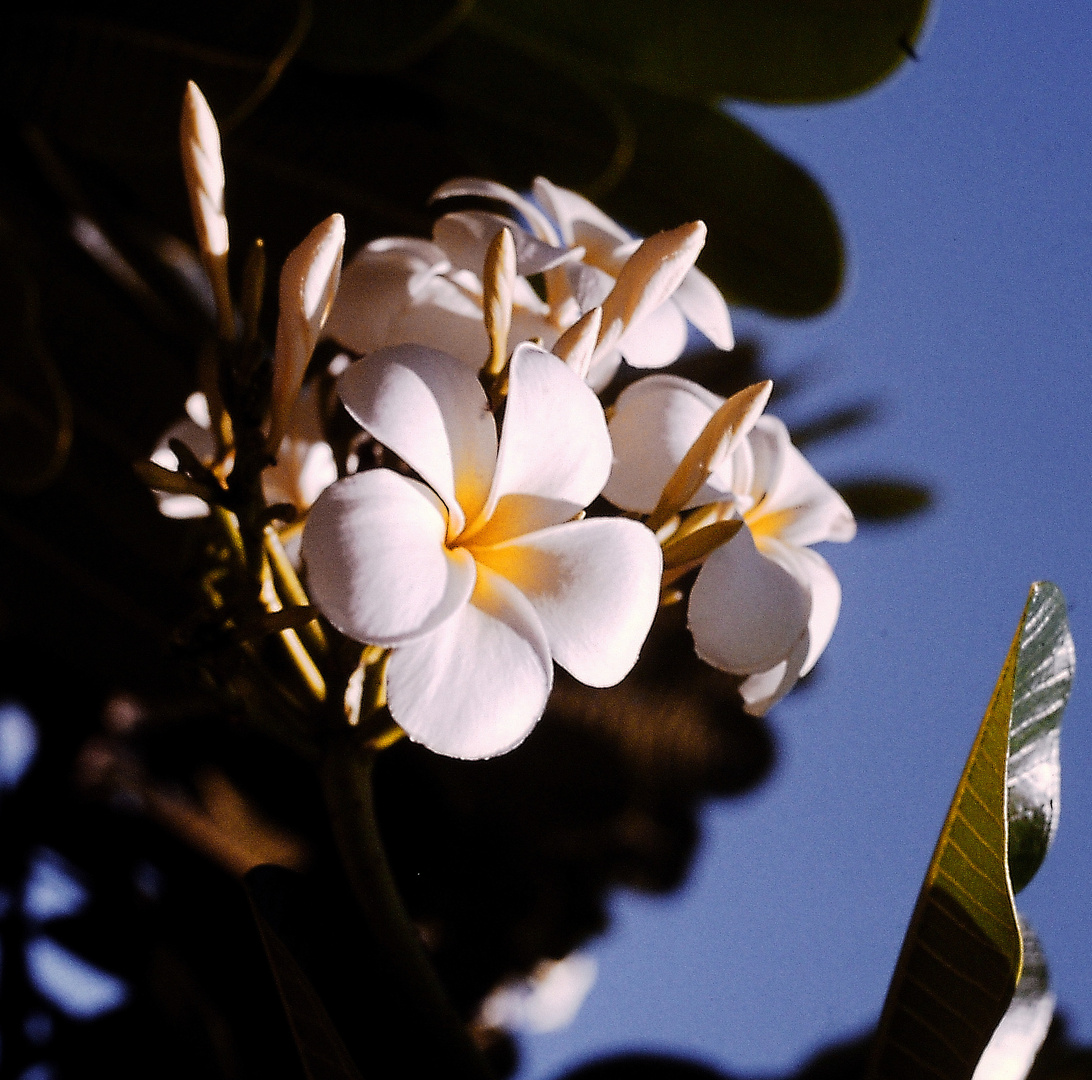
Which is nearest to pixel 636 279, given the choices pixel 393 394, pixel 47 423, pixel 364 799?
pixel 393 394

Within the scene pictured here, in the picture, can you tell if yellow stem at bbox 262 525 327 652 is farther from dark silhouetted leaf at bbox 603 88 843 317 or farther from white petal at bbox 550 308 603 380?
dark silhouetted leaf at bbox 603 88 843 317

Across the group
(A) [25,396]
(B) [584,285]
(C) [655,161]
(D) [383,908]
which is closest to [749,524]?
(B) [584,285]

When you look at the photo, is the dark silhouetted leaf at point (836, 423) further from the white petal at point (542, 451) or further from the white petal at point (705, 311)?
the white petal at point (542, 451)

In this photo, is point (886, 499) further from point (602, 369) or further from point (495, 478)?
A: point (495, 478)

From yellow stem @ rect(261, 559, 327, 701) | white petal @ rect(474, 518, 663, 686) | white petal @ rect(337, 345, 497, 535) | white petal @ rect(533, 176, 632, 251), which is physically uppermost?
white petal @ rect(533, 176, 632, 251)

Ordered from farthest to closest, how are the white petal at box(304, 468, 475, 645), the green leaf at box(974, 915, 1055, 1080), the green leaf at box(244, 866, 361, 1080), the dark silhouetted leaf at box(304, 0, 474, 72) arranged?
the dark silhouetted leaf at box(304, 0, 474, 72), the green leaf at box(974, 915, 1055, 1080), the green leaf at box(244, 866, 361, 1080), the white petal at box(304, 468, 475, 645)

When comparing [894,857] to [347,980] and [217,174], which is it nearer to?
[347,980]

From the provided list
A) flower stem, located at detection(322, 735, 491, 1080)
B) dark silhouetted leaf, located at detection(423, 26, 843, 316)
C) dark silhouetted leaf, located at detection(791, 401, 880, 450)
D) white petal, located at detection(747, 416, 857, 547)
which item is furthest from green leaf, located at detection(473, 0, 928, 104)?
flower stem, located at detection(322, 735, 491, 1080)
